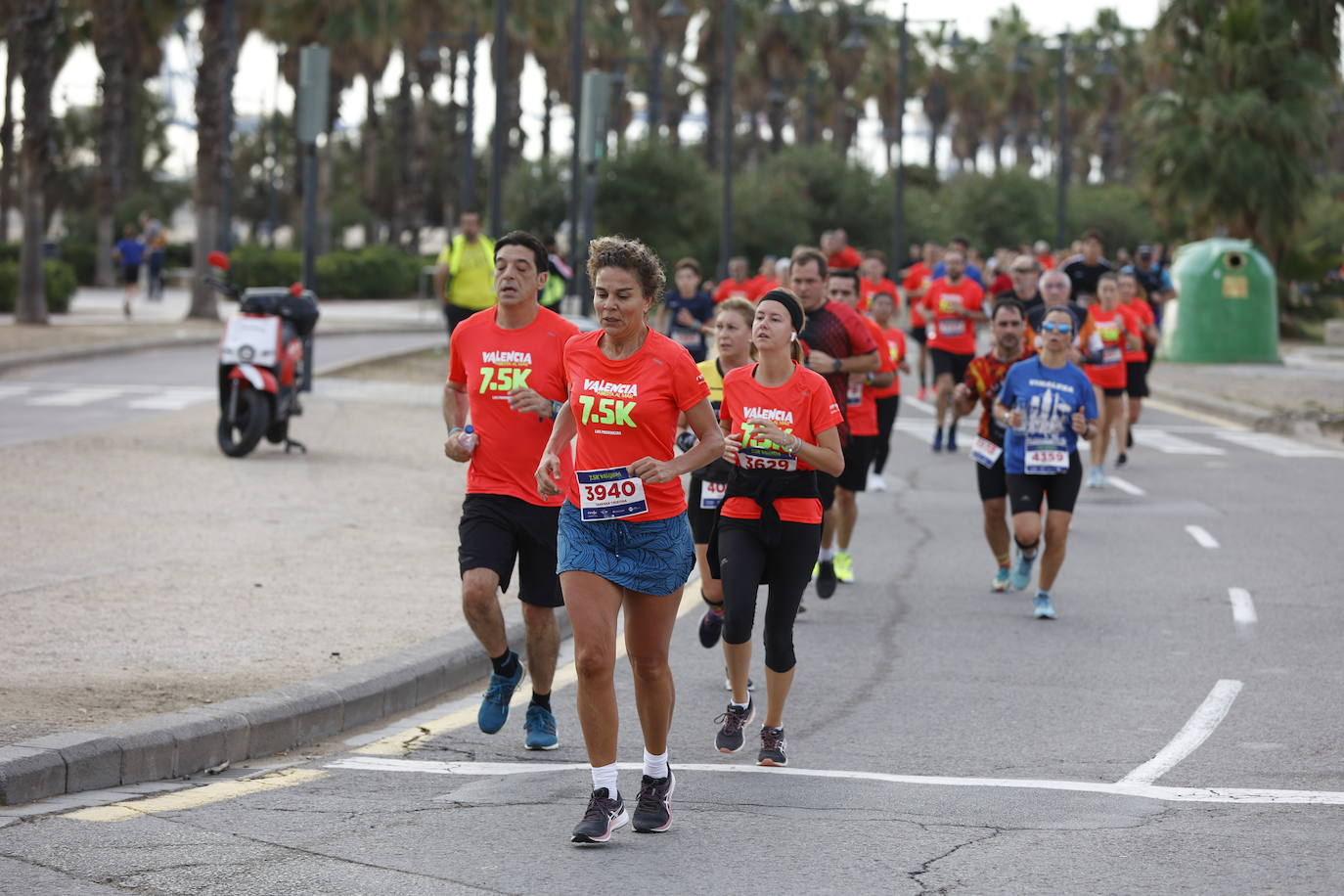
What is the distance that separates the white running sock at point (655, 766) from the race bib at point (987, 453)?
5.51 m

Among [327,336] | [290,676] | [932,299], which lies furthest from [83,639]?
[327,336]

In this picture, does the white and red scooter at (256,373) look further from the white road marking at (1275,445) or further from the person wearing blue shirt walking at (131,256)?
the person wearing blue shirt walking at (131,256)

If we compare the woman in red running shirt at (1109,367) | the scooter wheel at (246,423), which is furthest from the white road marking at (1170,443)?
the scooter wheel at (246,423)

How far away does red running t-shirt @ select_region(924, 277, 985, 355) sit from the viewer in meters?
19.6

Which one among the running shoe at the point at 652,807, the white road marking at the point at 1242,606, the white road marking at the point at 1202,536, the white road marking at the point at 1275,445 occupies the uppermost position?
the running shoe at the point at 652,807

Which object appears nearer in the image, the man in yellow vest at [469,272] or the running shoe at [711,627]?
the running shoe at [711,627]

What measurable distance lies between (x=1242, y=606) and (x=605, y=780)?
6275mm

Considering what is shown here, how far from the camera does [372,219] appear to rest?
2904 inches

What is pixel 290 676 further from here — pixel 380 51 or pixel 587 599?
pixel 380 51

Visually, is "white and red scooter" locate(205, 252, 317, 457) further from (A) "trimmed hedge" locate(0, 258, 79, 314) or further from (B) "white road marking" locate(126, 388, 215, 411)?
(A) "trimmed hedge" locate(0, 258, 79, 314)

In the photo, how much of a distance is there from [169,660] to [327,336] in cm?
2791

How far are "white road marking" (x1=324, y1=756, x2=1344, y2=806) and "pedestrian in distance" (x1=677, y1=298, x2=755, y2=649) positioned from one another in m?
1.43

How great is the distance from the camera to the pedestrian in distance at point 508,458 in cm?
749

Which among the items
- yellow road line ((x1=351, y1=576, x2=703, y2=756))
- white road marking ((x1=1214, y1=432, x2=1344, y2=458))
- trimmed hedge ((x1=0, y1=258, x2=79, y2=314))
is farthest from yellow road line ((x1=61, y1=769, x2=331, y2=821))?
trimmed hedge ((x1=0, y1=258, x2=79, y2=314))
